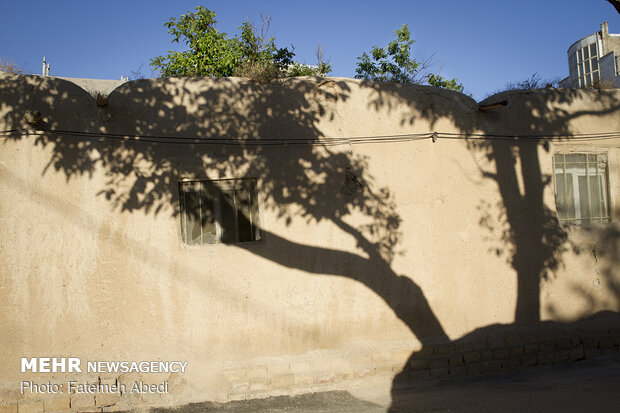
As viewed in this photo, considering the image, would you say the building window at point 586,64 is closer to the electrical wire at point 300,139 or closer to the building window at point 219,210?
the electrical wire at point 300,139

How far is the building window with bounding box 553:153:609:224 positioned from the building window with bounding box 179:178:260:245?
4.13 metres

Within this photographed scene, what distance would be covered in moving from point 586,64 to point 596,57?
68 centimetres

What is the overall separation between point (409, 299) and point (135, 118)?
12.5ft

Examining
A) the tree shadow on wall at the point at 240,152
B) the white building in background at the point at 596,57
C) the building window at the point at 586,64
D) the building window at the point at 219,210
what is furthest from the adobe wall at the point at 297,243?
the building window at the point at 586,64

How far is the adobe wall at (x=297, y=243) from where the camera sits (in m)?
4.58

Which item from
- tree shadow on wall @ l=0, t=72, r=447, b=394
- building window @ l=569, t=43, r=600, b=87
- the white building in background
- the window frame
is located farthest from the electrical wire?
building window @ l=569, t=43, r=600, b=87

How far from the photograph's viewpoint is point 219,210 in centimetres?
500

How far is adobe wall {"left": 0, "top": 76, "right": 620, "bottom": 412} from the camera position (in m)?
4.58

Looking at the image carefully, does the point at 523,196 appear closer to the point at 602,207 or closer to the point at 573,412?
the point at 602,207

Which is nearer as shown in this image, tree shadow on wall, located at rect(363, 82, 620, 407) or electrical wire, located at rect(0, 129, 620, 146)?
electrical wire, located at rect(0, 129, 620, 146)

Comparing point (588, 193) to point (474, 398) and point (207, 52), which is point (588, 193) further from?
point (207, 52)

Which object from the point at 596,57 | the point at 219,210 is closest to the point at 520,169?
the point at 219,210

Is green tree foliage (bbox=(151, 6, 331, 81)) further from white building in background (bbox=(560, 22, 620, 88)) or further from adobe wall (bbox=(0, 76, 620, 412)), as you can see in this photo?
white building in background (bbox=(560, 22, 620, 88))

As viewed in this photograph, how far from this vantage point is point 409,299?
206 inches
